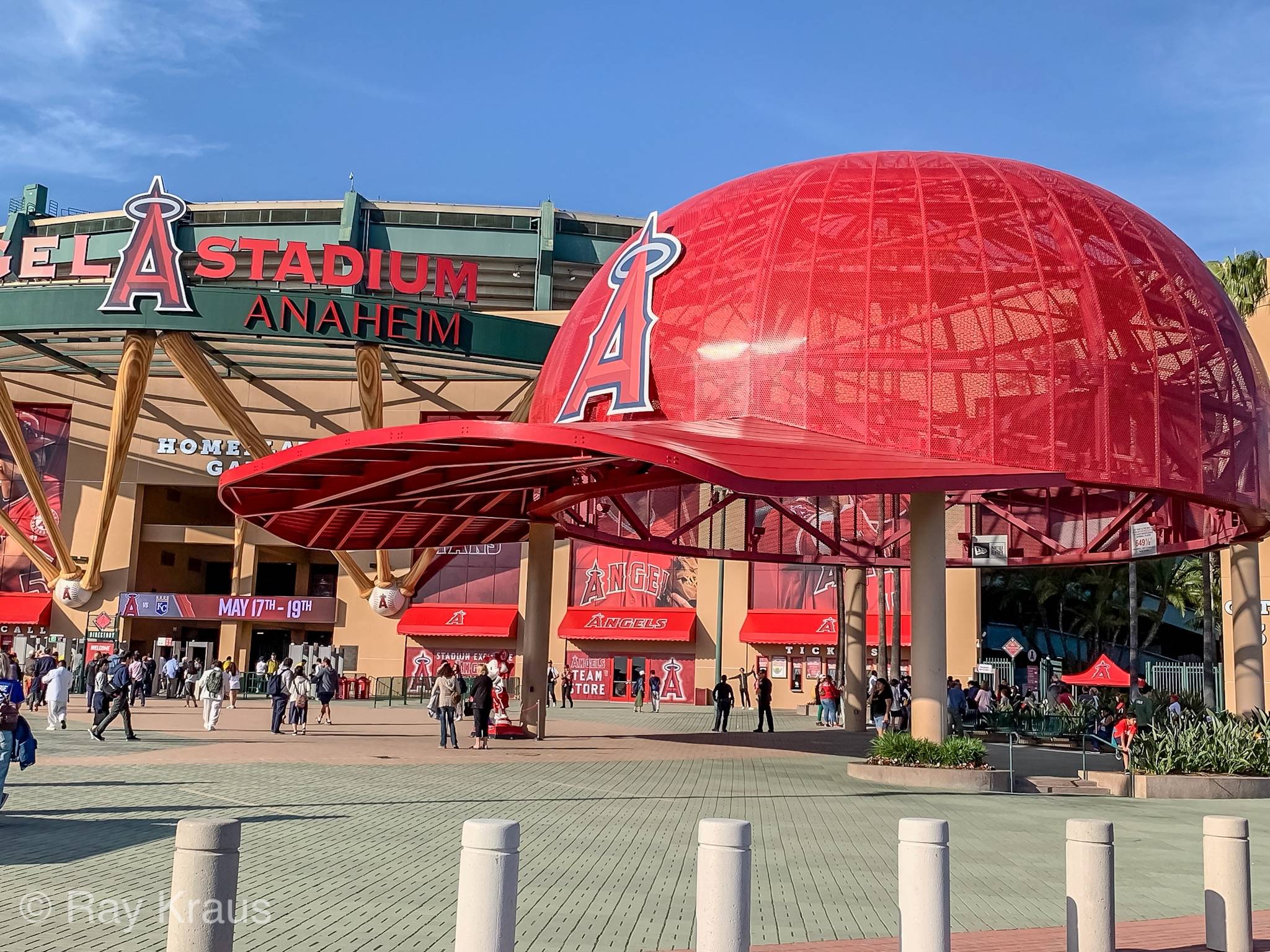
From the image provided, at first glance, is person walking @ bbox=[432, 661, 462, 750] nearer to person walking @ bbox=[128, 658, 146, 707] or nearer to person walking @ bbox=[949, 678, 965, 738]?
person walking @ bbox=[128, 658, 146, 707]

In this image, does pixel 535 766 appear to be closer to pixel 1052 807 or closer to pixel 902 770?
pixel 902 770

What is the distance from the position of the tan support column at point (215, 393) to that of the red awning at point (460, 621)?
9.09 ft

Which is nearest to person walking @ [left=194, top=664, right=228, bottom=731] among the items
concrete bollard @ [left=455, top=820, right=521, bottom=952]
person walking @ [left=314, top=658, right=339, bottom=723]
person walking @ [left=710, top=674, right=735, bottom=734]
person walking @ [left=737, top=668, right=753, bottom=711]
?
person walking @ [left=314, top=658, right=339, bottom=723]

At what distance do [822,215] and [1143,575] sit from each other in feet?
167

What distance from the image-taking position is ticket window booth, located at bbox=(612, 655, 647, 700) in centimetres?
5678

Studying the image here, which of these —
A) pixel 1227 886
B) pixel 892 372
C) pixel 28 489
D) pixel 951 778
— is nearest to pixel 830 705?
pixel 951 778

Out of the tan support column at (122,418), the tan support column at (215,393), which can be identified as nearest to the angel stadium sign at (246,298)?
the tan support column at (215,393)

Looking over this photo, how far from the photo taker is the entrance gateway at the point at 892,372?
2097 centimetres

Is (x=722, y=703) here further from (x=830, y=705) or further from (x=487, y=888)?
(x=487, y=888)

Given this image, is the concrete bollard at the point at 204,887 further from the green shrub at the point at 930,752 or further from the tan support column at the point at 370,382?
the tan support column at the point at 370,382

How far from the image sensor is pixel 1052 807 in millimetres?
18312

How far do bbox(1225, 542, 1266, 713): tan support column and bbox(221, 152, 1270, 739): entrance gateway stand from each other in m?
3.13

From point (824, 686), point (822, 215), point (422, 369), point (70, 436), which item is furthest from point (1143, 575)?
point (70, 436)

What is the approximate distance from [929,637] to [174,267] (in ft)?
119
